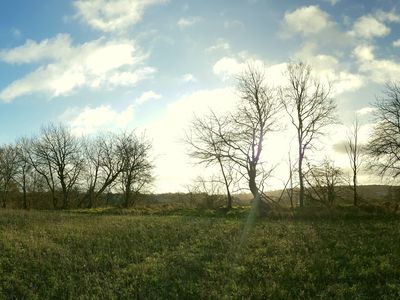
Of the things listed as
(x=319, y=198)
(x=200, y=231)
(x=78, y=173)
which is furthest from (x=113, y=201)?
(x=200, y=231)

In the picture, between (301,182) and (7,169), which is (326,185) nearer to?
(301,182)

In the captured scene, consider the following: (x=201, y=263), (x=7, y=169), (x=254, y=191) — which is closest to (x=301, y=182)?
(x=254, y=191)

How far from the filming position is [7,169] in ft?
256

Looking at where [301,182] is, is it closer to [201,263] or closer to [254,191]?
[254,191]

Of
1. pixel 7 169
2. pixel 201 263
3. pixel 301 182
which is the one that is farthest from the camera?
pixel 7 169

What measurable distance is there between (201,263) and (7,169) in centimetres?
7098

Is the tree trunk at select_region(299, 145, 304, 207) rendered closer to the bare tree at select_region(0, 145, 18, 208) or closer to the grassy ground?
the grassy ground

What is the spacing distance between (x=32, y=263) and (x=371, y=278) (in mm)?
11340

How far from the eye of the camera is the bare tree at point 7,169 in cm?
7788

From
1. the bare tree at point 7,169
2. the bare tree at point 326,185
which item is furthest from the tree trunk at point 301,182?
the bare tree at point 7,169

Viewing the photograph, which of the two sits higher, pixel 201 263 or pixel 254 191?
pixel 254 191

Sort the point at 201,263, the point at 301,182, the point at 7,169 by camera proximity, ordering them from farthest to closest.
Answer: the point at 7,169, the point at 301,182, the point at 201,263

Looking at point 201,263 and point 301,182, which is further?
point 301,182

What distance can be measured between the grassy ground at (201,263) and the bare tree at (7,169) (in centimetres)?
5923
